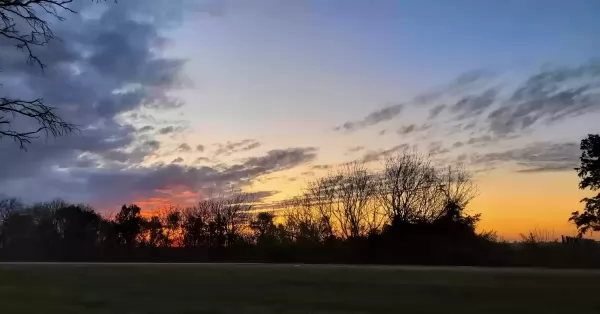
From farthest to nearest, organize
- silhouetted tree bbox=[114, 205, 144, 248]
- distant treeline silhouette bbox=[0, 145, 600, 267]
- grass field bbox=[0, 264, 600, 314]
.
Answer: silhouetted tree bbox=[114, 205, 144, 248] → distant treeline silhouette bbox=[0, 145, 600, 267] → grass field bbox=[0, 264, 600, 314]

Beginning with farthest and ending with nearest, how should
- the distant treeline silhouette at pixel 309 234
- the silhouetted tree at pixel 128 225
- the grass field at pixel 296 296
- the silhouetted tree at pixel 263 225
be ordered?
the silhouetted tree at pixel 128 225 → the silhouetted tree at pixel 263 225 → the distant treeline silhouette at pixel 309 234 → the grass field at pixel 296 296

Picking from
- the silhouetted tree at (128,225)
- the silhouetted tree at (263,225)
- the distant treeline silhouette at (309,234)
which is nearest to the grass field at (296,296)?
the distant treeline silhouette at (309,234)

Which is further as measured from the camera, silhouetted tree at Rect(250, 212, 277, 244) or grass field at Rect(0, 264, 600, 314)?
silhouetted tree at Rect(250, 212, 277, 244)

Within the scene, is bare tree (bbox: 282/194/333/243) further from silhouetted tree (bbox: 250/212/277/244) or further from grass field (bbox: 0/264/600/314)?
grass field (bbox: 0/264/600/314)

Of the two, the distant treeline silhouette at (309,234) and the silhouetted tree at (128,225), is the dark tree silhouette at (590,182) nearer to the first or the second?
the distant treeline silhouette at (309,234)

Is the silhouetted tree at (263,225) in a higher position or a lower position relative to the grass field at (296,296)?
higher

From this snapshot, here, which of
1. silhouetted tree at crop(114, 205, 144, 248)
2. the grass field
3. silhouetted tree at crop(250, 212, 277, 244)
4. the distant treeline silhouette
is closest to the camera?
the grass field

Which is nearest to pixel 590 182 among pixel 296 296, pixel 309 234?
pixel 309 234

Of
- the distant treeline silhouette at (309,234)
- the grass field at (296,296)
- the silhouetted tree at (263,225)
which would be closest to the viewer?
the grass field at (296,296)

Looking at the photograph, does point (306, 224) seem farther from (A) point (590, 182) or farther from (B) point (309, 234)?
(A) point (590, 182)

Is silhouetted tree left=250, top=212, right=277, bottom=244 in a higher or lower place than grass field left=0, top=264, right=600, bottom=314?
higher

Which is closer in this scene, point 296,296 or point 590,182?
point 296,296

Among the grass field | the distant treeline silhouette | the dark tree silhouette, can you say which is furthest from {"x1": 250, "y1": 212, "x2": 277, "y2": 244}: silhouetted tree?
the grass field

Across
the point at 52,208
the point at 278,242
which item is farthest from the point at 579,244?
the point at 52,208
